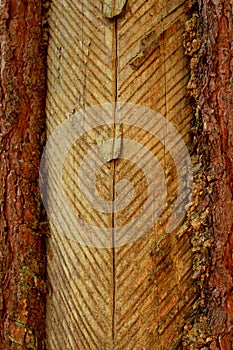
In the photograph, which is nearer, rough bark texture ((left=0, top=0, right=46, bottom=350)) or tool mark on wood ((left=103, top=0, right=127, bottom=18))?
tool mark on wood ((left=103, top=0, right=127, bottom=18))

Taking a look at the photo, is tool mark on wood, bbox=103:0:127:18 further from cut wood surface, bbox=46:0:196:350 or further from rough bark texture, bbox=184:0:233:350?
rough bark texture, bbox=184:0:233:350

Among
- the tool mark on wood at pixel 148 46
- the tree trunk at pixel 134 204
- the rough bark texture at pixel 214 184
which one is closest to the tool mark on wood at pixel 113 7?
the tree trunk at pixel 134 204

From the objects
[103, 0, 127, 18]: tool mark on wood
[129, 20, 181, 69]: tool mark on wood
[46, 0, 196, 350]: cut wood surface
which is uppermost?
[103, 0, 127, 18]: tool mark on wood

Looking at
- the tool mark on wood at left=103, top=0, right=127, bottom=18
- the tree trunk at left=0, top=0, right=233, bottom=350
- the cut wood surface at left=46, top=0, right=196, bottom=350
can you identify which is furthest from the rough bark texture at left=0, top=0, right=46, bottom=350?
the tool mark on wood at left=103, top=0, right=127, bottom=18

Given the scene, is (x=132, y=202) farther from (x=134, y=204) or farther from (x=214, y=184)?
(x=214, y=184)

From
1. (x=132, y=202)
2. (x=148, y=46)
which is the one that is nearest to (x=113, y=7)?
(x=148, y=46)

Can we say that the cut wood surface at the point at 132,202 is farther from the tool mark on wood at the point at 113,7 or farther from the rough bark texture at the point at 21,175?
the rough bark texture at the point at 21,175

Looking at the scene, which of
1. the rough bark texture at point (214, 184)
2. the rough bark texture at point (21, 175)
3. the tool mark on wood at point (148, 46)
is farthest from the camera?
the rough bark texture at point (21, 175)
